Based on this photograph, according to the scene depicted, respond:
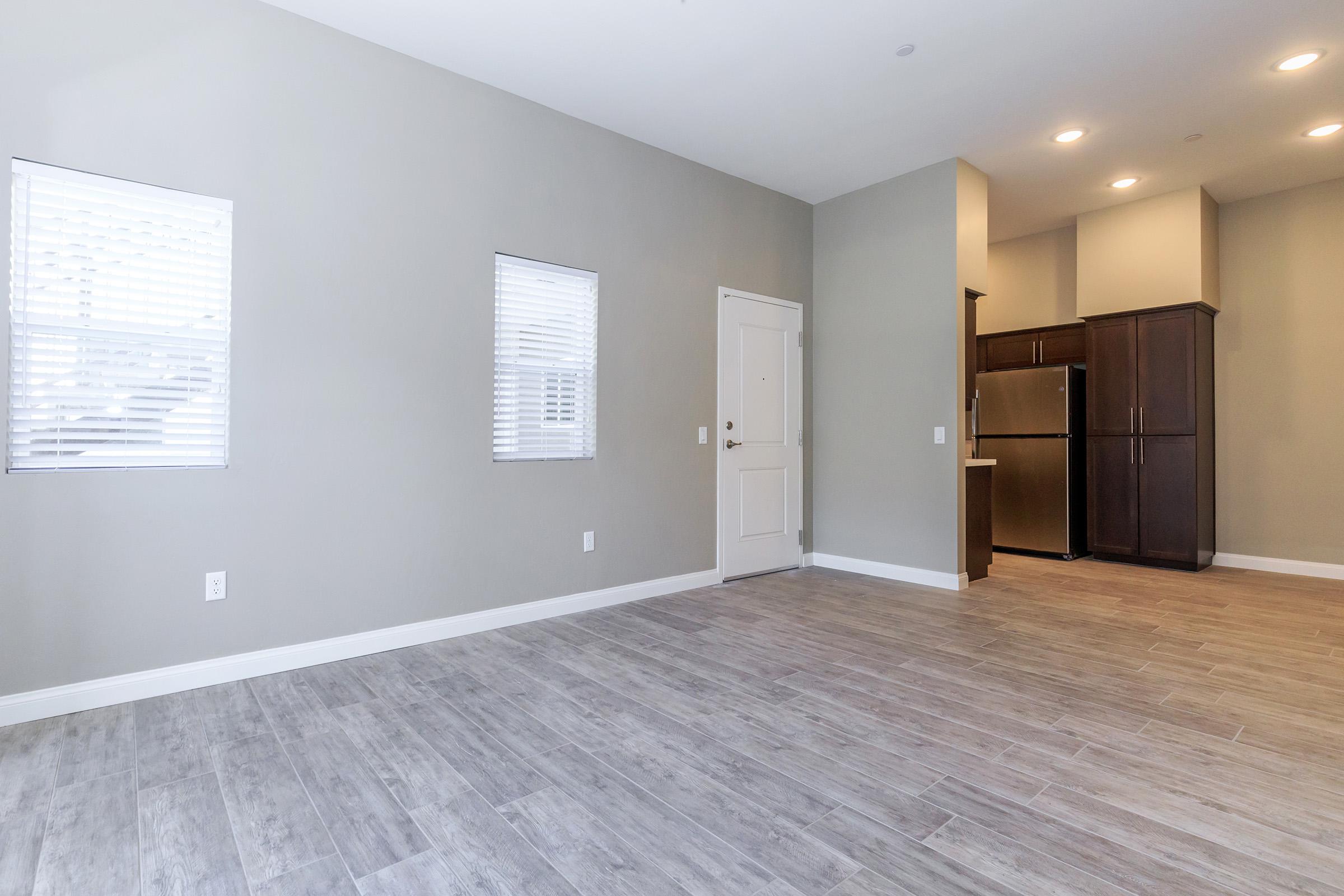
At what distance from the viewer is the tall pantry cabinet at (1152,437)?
512 cm

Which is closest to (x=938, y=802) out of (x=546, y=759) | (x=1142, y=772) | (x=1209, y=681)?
(x=1142, y=772)

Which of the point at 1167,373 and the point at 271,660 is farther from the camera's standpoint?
the point at 1167,373

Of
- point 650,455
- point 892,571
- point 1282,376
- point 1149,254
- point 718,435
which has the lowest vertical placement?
point 892,571

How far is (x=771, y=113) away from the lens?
3910 mm

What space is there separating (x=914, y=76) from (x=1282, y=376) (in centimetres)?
413

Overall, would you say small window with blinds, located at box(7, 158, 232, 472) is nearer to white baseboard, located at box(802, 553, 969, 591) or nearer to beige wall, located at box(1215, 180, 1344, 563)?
white baseboard, located at box(802, 553, 969, 591)

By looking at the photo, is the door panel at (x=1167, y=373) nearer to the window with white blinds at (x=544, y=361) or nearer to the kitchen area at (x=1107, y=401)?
the kitchen area at (x=1107, y=401)

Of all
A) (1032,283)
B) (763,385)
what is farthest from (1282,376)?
(763,385)

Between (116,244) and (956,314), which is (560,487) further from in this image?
(956,314)

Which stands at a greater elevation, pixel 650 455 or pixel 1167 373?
pixel 1167 373

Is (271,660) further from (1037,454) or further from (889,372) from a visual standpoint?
(1037,454)

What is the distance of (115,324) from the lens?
257 centimetres

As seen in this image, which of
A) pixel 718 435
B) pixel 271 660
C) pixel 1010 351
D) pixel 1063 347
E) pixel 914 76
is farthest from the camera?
pixel 1010 351

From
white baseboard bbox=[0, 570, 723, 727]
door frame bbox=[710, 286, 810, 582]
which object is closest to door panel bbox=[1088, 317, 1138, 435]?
door frame bbox=[710, 286, 810, 582]
